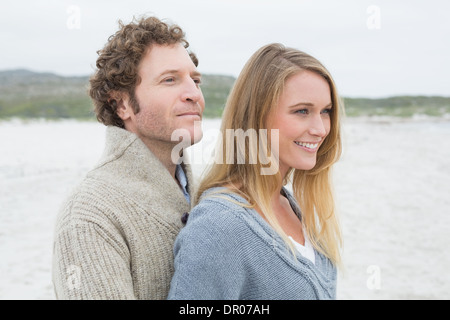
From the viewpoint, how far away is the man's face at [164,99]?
2131 mm

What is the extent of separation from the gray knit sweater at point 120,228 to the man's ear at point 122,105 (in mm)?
104

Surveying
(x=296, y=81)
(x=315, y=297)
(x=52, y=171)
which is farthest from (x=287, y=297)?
(x=52, y=171)

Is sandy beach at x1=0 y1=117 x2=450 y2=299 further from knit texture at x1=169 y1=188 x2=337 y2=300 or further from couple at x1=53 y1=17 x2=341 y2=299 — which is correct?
knit texture at x1=169 y1=188 x2=337 y2=300

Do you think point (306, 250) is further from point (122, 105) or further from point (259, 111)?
point (122, 105)

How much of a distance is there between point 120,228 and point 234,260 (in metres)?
0.45

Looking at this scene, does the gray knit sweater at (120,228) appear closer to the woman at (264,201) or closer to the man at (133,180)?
the man at (133,180)

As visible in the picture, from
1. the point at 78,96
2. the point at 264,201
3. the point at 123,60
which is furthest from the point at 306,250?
the point at 78,96

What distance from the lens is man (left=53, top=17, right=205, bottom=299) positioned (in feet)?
5.40

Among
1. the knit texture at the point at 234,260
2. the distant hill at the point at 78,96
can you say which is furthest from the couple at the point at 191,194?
the distant hill at the point at 78,96

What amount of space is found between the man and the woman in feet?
0.52

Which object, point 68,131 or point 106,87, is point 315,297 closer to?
point 106,87

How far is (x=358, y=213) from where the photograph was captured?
7969mm

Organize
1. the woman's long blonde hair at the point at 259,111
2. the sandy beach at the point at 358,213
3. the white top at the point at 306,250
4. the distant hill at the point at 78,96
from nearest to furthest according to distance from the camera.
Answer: the woman's long blonde hair at the point at 259,111, the white top at the point at 306,250, the sandy beach at the point at 358,213, the distant hill at the point at 78,96
